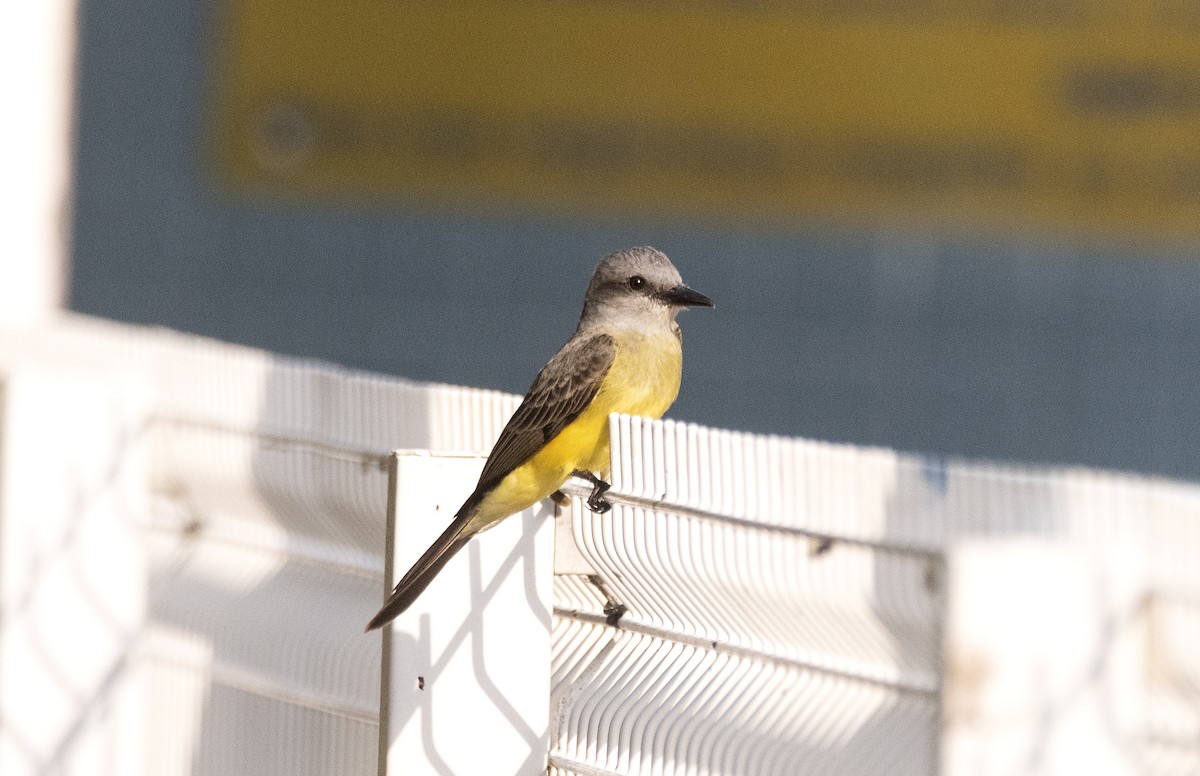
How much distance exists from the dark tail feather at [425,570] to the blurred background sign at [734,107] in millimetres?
6283

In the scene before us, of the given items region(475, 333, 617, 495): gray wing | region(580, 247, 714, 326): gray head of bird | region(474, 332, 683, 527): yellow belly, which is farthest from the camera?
region(580, 247, 714, 326): gray head of bird

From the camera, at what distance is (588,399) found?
3850 millimetres

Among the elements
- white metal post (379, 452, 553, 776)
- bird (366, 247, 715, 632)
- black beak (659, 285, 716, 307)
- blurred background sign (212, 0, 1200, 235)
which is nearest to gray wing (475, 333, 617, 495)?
bird (366, 247, 715, 632)

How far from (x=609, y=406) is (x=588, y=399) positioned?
0.07 meters

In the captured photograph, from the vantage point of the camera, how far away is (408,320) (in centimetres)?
898

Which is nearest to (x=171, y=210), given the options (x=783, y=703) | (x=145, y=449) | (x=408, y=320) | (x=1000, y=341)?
(x=408, y=320)

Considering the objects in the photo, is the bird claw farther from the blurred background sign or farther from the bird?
the blurred background sign

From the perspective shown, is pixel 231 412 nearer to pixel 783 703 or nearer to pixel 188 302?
pixel 783 703

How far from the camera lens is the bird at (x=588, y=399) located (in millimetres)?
2668

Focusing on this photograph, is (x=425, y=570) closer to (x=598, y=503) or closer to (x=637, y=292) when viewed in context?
(x=598, y=503)

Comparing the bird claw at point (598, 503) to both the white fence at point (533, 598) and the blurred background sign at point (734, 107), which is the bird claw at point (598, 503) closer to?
the white fence at point (533, 598)

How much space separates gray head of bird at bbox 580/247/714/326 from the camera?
14.3 ft

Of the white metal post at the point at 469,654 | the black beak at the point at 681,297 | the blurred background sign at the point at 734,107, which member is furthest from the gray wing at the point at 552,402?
the blurred background sign at the point at 734,107

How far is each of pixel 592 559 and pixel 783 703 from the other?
0.55 metres
